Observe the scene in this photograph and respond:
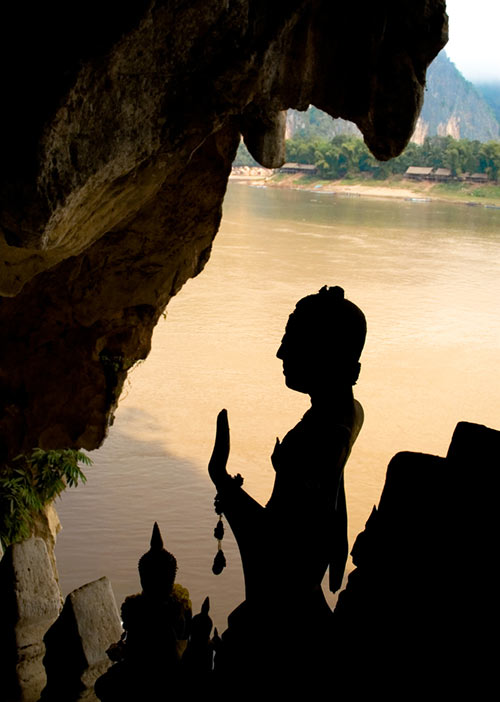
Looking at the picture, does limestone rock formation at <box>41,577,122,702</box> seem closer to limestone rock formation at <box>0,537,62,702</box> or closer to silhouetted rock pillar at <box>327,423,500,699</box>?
limestone rock formation at <box>0,537,62,702</box>

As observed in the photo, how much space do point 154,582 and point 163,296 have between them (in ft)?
13.4

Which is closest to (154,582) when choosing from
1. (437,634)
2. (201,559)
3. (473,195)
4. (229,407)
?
(437,634)

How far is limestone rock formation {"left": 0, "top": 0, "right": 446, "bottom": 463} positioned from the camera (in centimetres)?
263

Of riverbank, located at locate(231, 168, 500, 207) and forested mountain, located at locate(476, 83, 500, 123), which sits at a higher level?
forested mountain, located at locate(476, 83, 500, 123)

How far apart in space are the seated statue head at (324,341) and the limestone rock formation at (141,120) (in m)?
1.32

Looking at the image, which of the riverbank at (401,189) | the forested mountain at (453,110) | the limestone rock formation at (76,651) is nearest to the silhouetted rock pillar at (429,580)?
the limestone rock formation at (76,651)

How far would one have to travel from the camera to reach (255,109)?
4.16m

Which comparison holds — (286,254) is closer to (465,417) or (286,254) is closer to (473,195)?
(465,417)

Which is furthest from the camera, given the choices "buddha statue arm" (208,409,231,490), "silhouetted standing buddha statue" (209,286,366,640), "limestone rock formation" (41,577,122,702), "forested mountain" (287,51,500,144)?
"forested mountain" (287,51,500,144)

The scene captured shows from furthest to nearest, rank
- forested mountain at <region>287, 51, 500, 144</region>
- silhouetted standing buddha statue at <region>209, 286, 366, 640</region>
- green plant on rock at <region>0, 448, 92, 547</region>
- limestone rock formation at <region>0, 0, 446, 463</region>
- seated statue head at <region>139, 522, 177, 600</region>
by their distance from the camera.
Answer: forested mountain at <region>287, 51, 500, 144</region>, green plant on rock at <region>0, 448, 92, 547</region>, limestone rock formation at <region>0, 0, 446, 463</region>, seated statue head at <region>139, 522, 177, 600</region>, silhouetted standing buddha statue at <region>209, 286, 366, 640</region>

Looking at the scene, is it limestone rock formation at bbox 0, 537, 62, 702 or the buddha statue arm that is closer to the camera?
the buddha statue arm

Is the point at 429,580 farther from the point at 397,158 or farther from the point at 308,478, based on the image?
the point at 397,158

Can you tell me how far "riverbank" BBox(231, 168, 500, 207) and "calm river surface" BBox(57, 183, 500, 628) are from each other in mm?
23338

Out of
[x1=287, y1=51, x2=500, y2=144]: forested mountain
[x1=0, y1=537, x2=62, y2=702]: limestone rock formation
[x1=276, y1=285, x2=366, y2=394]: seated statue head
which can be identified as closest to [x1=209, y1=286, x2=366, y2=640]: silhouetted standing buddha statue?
[x1=276, y1=285, x2=366, y2=394]: seated statue head
